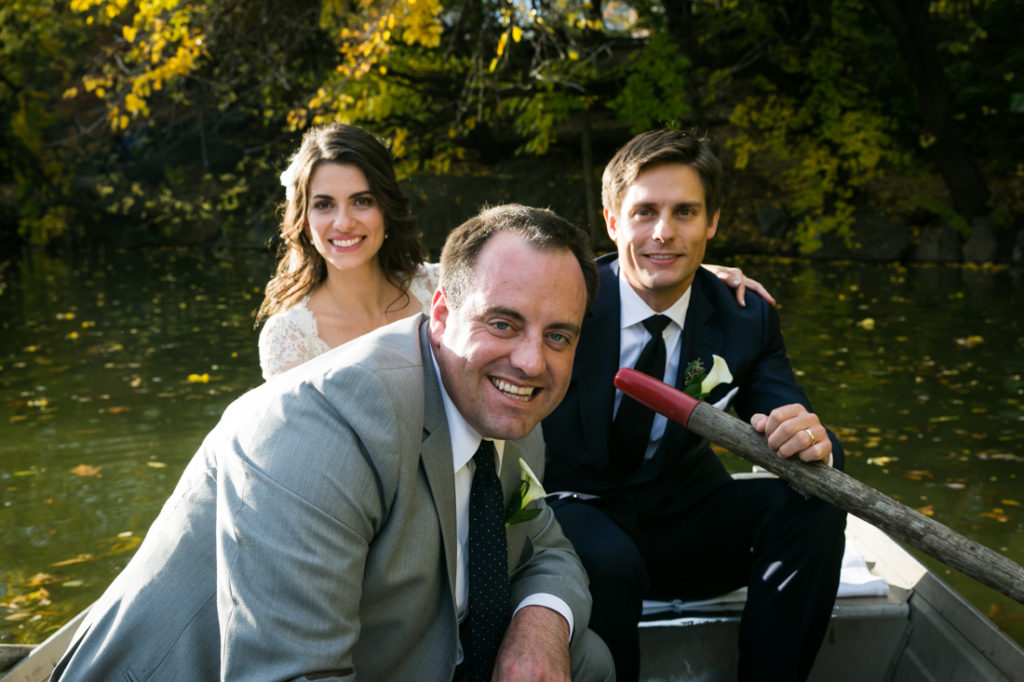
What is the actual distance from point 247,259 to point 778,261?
9.41m

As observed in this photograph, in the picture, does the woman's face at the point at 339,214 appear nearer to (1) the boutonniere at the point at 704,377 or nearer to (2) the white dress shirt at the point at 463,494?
(1) the boutonniere at the point at 704,377

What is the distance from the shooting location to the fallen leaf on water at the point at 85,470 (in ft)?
18.9

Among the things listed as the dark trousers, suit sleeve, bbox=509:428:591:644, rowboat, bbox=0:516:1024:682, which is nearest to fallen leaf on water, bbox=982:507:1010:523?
rowboat, bbox=0:516:1024:682

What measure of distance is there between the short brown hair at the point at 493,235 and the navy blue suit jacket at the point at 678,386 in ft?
3.19

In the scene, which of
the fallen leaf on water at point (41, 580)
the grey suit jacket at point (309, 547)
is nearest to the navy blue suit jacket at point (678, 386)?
the grey suit jacket at point (309, 547)

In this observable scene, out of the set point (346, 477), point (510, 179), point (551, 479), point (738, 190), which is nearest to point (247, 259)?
point (510, 179)

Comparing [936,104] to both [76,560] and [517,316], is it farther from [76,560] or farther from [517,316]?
[517,316]

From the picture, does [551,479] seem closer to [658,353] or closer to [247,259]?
[658,353]

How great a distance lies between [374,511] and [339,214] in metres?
2.54

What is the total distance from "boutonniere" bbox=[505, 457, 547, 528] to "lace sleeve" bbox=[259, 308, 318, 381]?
191 centimetres

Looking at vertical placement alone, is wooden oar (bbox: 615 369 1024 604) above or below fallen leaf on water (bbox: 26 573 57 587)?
above

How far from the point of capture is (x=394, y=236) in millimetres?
4445

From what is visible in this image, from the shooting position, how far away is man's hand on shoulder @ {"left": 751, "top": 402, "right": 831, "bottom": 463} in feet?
8.16

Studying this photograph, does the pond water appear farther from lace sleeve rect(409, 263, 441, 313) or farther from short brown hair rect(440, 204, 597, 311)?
short brown hair rect(440, 204, 597, 311)
